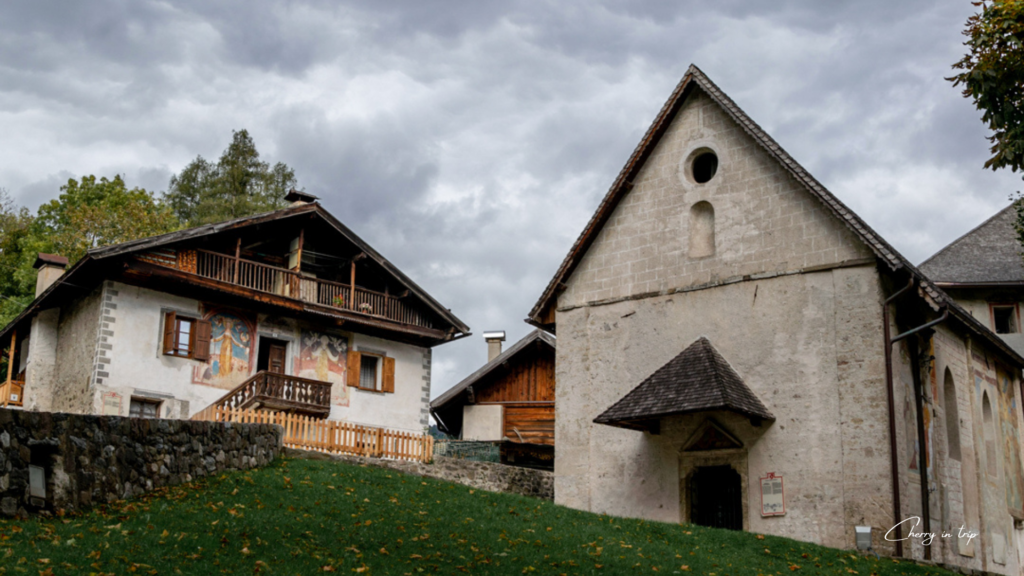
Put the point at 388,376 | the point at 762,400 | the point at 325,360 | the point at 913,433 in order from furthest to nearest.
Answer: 1. the point at 388,376
2. the point at 325,360
3. the point at 762,400
4. the point at 913,433

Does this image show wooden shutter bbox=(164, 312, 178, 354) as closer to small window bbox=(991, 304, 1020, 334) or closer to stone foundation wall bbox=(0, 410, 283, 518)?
stone foundation wall bbox=(0, 410, 283, 518)

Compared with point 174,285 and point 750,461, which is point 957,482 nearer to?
point 750,461

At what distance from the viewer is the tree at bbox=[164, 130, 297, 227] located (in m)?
49.2

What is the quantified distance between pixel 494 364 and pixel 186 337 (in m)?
10.7

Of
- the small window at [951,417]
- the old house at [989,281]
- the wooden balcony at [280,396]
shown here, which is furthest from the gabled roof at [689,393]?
the old house at [989,281]

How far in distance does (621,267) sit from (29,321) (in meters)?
19.3

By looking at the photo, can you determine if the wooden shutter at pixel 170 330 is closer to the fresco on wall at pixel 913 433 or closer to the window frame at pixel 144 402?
the window frame at pixel 144 402

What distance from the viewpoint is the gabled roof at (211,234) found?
25.9 meters

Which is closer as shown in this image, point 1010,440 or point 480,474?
point 1010,440

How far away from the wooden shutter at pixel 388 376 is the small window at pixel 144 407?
7.40 meters

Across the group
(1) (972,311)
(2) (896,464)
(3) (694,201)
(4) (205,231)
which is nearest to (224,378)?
(4) (205,231)

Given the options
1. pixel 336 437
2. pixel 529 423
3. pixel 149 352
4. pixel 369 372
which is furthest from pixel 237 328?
pixel 529 423

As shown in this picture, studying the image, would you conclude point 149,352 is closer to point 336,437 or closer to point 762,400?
point 336,437

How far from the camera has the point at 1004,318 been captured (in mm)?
31734
